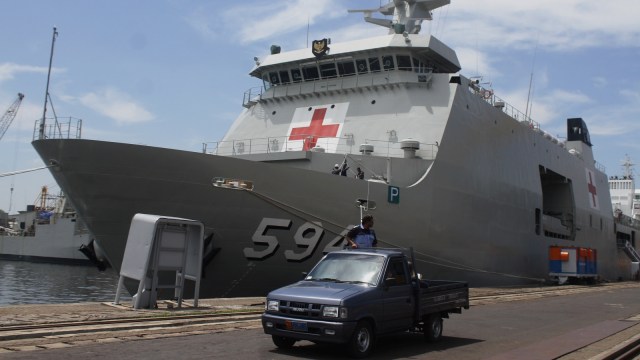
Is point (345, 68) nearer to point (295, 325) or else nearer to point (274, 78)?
point (274, 78)

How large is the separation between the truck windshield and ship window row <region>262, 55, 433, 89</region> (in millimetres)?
13520

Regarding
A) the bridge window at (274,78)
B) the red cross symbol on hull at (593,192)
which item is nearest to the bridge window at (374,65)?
the bridge window at (274,78)

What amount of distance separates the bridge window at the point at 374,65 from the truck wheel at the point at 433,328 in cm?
1343

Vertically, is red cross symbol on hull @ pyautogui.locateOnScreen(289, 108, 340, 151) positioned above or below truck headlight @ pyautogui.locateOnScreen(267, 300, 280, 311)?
above

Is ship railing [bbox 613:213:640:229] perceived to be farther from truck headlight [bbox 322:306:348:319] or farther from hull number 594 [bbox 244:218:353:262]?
truck headlight [bbox 322:306:348:319]

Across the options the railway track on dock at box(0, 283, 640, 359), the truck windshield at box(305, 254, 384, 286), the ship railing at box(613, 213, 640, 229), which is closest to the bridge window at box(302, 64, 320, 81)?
the railway track on dock at box(0, 283, 640, 359)

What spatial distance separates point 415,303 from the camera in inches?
309

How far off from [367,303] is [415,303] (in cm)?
125

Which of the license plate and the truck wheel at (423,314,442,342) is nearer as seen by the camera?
the license plate

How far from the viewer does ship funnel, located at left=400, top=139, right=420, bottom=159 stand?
17.5m

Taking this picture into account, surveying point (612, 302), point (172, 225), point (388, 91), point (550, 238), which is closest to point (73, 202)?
point (172, 225)

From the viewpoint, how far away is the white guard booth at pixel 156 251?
9.98 meters

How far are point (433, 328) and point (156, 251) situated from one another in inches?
194

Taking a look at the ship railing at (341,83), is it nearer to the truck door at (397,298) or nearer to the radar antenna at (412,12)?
the radar antenna at (412,12)
